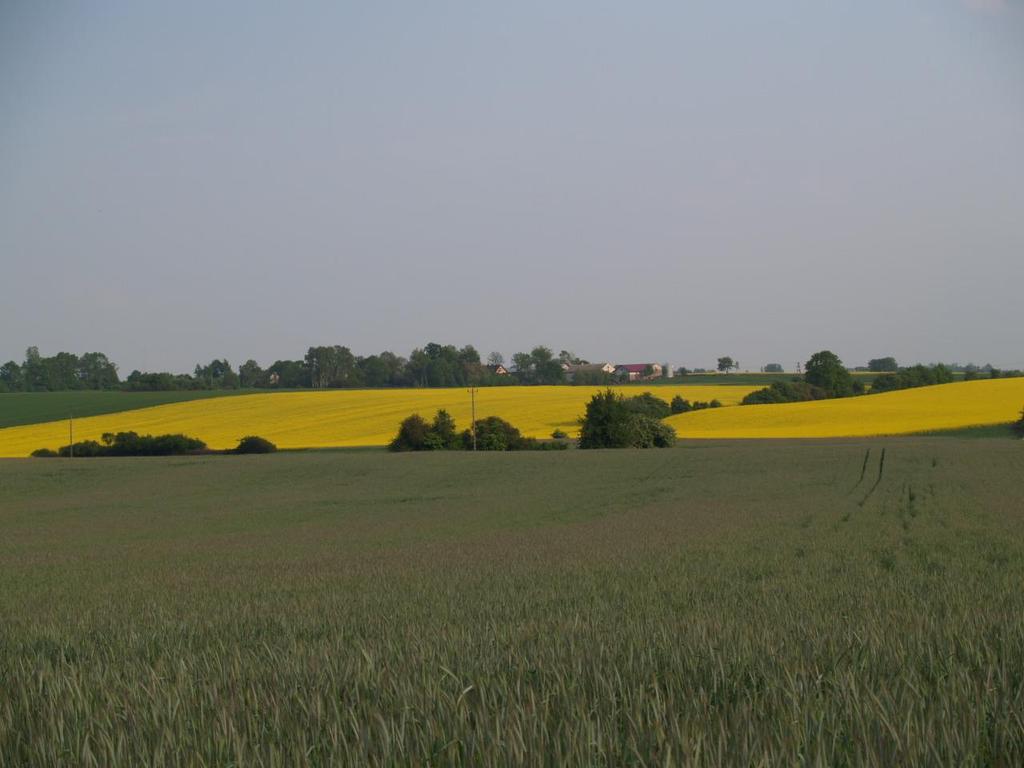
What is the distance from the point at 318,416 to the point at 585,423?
96.3 ft

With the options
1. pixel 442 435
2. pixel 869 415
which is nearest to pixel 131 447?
pixel 442 435

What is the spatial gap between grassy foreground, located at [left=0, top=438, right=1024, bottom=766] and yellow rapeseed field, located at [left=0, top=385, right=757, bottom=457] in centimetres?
5096

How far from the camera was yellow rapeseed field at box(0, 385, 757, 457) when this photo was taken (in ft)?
252

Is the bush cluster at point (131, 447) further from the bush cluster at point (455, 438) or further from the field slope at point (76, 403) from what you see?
the field slope at point (76, 403)

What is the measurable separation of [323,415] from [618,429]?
32.0m

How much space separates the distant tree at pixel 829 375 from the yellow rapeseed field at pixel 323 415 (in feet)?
24.3

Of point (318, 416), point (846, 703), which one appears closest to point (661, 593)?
point (846, 703)

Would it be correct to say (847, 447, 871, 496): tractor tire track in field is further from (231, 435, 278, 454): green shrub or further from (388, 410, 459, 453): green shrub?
(231, 435, 278, 454): green shrub

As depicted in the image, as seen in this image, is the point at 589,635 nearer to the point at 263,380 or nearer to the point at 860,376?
the point at 860,376

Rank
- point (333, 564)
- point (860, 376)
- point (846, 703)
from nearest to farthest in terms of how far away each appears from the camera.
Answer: point (846, 703), point (333, 564), point (860, 376)

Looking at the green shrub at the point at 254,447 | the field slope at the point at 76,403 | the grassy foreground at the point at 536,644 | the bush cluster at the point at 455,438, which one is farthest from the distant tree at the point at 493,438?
the field slope at the point at 76,403

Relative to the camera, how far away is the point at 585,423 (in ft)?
217

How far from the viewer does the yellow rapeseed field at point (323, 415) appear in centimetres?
7688

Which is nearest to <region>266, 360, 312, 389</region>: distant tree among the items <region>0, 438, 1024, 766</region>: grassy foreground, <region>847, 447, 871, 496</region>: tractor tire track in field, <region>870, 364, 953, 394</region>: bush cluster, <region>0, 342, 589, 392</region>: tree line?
<region>0, 342, 589, 392</region>: tree line
